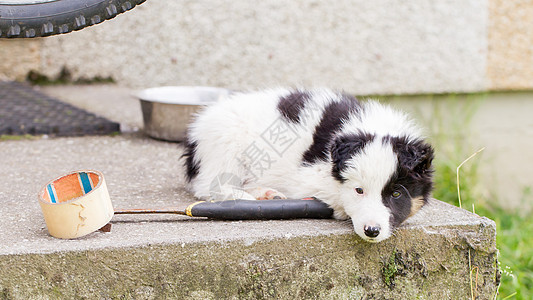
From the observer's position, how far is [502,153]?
18.0 ft

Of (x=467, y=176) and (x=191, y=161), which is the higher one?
(x=191, y=161)

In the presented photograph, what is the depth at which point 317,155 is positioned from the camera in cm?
242

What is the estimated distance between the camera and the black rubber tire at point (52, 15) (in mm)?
2100

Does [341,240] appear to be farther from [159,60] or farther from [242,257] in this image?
[159,60]

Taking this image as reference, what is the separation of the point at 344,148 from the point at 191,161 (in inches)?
31.7

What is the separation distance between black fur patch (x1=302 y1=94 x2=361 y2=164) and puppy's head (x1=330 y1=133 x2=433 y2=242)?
0.19 metres

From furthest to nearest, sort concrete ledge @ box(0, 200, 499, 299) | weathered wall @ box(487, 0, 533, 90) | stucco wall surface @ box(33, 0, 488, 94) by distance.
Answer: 1. weathered wall @ box(487, 0, 533, 90)
2. stucco wall surface @ box(33, 0, 488, 94)
3. concrete ledge @ box(0, 200, 499, 299)

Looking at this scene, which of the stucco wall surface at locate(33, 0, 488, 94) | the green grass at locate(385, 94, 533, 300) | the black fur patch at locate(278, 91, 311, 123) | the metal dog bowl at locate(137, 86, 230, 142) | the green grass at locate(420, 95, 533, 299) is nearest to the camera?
the black fur patch at locate(278, 91, 311, 123)

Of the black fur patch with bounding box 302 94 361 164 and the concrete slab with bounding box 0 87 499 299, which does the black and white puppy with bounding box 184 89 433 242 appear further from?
the concrete slab with bounding box 0 87 499 299

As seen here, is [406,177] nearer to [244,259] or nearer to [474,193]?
[244,259]

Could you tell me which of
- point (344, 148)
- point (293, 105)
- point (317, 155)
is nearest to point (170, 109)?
point (293, 105)

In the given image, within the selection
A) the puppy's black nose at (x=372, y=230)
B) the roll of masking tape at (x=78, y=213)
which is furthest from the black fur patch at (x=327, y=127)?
the roll of masking tape at (x=78, y=213)

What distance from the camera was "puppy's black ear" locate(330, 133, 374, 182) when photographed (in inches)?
85.9

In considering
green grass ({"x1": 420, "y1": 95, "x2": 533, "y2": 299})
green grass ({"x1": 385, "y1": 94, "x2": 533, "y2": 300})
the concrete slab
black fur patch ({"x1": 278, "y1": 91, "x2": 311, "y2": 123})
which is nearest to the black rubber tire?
the concrete slab
